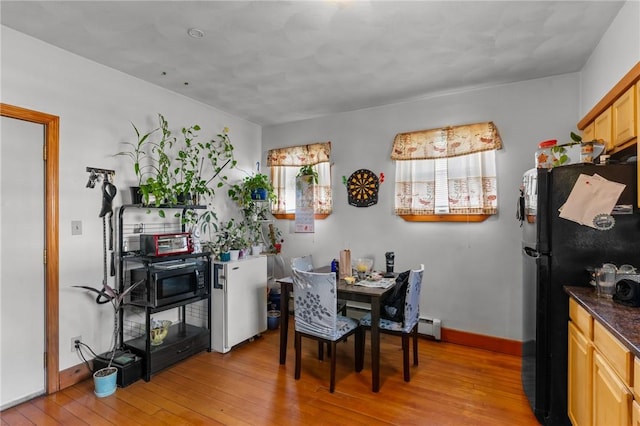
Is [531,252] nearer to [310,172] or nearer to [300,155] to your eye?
[310,172]

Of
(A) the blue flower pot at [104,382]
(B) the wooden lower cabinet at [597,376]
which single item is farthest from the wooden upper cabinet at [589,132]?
(A) the blue flower pot at [104,382]

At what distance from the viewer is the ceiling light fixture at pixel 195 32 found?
7.61 feet

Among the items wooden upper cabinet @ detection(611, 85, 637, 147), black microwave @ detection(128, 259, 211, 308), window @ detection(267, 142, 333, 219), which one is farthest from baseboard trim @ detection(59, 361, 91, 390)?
wooden upper cabinet @ detection(611, 85, 637, 147)

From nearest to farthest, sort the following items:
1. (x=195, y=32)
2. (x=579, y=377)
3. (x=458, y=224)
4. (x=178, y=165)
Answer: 1. (x=579, y=377)
2. (x=195, y=32)
3. (x=458, y=224)
4. (x=178, y=165)

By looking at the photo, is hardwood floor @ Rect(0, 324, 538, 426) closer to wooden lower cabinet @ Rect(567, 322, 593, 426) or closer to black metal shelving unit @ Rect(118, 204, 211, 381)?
black metal shelving unit @ Rect(118, 204, 211, 381)

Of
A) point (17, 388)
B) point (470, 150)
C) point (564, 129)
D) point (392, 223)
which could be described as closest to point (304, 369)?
point (392, 223)

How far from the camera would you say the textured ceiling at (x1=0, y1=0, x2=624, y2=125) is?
6.85 feet

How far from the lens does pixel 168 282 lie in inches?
113

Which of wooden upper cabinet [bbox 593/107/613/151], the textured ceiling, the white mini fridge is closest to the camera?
the textured ceiling

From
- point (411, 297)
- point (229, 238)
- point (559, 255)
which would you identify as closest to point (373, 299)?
point (411, 297)

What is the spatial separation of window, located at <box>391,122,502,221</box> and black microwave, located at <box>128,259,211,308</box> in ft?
7.36

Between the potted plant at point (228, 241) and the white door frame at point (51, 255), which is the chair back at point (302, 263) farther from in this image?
the white door frame at point (51, 255)

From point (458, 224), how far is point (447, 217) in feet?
0.43

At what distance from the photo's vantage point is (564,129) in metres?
3.02
